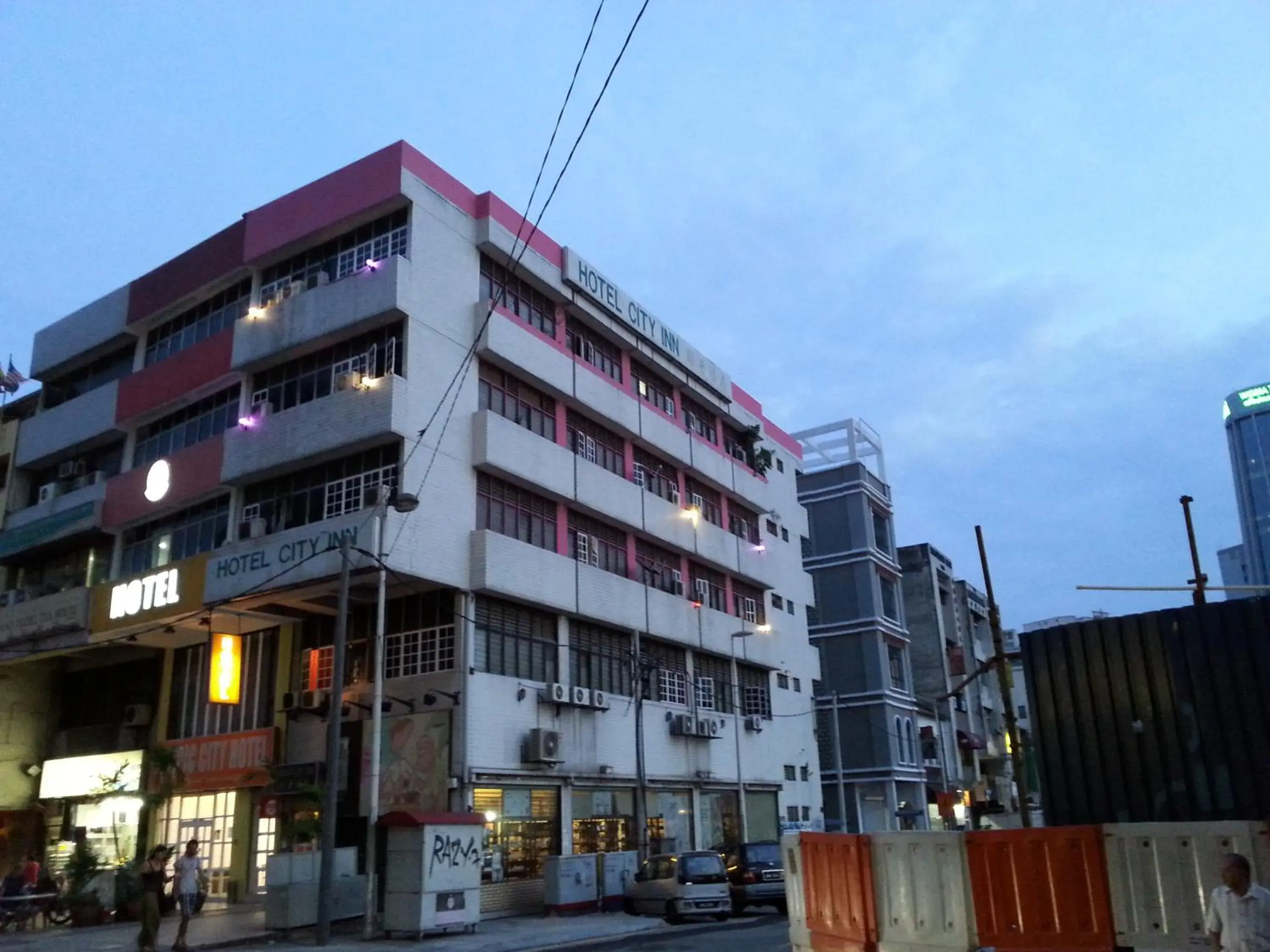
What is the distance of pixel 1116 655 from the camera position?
11859 mm

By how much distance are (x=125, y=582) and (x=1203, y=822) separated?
28871 millimetres

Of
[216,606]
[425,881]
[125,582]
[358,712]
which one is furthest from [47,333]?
[425,881]

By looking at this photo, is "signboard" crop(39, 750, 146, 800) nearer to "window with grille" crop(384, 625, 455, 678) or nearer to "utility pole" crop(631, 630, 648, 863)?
"window with grille" crop(384, 625, 455, 678)

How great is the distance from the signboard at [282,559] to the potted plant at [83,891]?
666 centimetres

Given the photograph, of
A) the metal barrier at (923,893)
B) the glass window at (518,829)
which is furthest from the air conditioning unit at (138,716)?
the metal barrier at (923,893)

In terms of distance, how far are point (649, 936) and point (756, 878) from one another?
4702 mm

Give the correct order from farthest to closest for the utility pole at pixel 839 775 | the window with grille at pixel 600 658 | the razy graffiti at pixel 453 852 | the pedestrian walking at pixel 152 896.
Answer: the utility pole at pixel 839 775 < the window with grille at pixel 600 658 < the razy graffiti at pixel 453 852 < the pedestrian walking at pixel 152 896

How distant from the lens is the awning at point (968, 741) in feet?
200

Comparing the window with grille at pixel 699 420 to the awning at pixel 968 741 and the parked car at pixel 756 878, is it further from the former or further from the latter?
the awning at pixel 968 741

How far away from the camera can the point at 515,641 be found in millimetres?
28938

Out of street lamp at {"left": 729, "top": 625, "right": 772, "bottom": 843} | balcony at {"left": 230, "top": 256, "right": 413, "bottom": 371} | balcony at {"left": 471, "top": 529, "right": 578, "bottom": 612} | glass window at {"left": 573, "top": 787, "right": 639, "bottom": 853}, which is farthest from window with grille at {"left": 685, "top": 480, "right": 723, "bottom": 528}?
balcony at {"left": 230, "top": 256, "right": 413, "bottom": 371}

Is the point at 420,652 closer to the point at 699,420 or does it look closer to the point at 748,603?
the point at 699,420

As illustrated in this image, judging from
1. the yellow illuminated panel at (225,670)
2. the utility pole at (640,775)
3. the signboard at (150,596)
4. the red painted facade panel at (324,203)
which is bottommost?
the utility pole at (640,775)

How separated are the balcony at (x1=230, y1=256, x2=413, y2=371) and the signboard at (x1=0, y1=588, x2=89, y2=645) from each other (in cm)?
872
